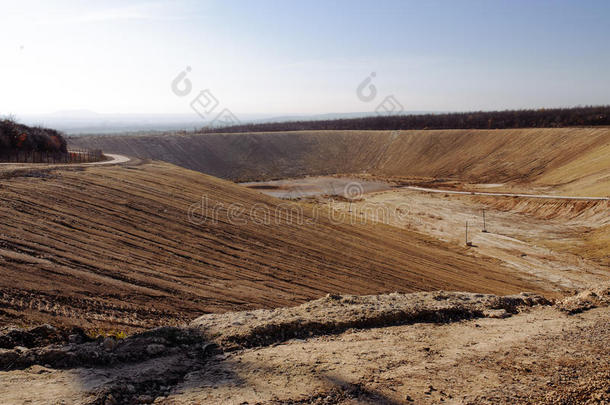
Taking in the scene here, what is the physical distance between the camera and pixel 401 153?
46125 millimetres

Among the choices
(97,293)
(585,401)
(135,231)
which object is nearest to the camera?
(585,401)

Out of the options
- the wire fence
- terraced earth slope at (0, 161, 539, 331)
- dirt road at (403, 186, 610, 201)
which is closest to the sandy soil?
dirt road at (403, 186, 610, 201)

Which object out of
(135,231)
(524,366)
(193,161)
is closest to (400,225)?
(135,231)

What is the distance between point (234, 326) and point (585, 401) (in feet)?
12.5

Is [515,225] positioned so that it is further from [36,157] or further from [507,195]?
[36,157]

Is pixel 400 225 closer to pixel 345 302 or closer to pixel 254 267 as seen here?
pixel 254 267

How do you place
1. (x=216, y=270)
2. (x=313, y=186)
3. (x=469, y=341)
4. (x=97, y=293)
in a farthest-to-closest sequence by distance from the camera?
Result: (x=313, y=186) → (x=216, y=270) → (x=97, y=293) → (x=469, y=341)

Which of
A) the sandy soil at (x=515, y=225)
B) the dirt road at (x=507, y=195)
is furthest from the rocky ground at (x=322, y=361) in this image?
the dirt road at (x=507, y=195)

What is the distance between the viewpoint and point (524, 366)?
4387mm

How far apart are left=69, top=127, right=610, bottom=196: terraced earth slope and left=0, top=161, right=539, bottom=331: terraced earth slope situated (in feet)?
62.5

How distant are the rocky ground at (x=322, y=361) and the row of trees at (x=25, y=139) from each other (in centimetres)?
1886

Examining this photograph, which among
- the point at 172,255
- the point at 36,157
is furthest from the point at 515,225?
the point at 36,157

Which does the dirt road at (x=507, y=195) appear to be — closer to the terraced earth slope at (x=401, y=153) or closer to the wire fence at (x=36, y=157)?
the terraced earth slope at (x=401, y=153)

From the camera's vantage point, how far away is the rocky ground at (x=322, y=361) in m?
3.71
